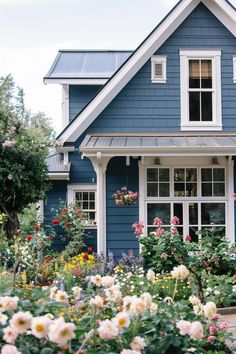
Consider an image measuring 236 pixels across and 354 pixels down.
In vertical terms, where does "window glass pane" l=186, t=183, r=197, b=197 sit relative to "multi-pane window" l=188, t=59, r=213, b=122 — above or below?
below

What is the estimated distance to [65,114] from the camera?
15.1 metres

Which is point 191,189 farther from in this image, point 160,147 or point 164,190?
point 160,147

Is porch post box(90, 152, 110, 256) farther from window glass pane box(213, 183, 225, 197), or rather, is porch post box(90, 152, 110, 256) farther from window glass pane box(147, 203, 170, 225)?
window glass pane box(213, 183, 225, 197)

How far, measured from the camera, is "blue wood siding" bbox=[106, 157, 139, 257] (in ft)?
38.8

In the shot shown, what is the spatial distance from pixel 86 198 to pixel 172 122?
121 inches

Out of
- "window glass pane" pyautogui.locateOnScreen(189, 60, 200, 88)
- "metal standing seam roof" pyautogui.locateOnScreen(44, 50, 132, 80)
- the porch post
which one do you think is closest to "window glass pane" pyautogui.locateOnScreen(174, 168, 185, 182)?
the porch post

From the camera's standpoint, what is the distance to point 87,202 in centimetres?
1359

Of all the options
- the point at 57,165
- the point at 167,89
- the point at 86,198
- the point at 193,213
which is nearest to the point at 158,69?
the point at 167,89

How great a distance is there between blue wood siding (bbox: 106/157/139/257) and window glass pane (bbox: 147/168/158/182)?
0.88 ft

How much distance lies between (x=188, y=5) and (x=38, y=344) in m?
10.1

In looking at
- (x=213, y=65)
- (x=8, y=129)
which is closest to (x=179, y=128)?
(x=213, y=65)

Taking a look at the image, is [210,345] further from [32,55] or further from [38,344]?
[32,55]

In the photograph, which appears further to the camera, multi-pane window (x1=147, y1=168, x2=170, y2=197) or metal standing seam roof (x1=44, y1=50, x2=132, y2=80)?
metal standing seam roof (x1=44, y1=50, x2=132, y2=80)

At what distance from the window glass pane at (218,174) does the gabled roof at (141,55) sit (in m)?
2.81
